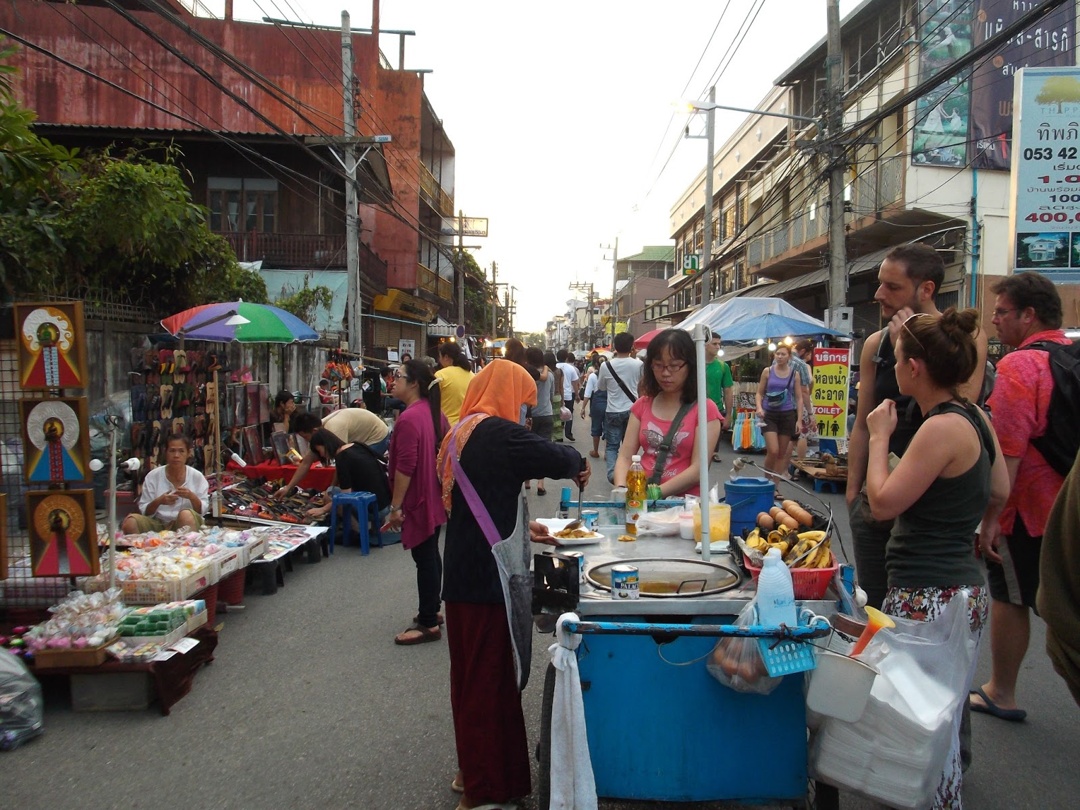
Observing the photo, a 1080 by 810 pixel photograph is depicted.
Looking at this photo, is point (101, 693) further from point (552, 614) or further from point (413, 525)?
point (552, 614)

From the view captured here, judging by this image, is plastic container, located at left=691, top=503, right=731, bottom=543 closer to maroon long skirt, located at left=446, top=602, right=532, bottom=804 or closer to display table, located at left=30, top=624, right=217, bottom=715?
maroon long skirt, located at left=446, top=602, right=532, bottom=804

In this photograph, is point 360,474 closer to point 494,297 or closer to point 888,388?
point 888,388

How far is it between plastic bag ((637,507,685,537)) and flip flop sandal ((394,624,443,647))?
221 centimetres

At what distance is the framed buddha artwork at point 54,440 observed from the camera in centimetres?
433

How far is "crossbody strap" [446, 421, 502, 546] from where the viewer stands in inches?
118

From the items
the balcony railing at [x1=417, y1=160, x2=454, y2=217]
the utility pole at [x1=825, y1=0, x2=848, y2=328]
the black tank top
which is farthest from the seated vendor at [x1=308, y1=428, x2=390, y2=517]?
the balcony railing at [x1=417, y1=160, x2=454, y2=217]

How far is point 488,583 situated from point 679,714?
85 centimetres

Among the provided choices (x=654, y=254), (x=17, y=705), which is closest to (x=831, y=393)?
(x=17, y=705)

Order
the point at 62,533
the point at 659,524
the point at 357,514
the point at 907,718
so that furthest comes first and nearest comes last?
the point at 357,514, the point at 62,533, the point at 659,524, the point at 907,718

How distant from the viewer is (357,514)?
785cm

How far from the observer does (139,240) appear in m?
8.63

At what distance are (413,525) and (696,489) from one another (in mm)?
1917

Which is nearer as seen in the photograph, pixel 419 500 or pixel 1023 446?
pixel 1023 446

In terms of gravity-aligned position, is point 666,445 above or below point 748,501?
above
